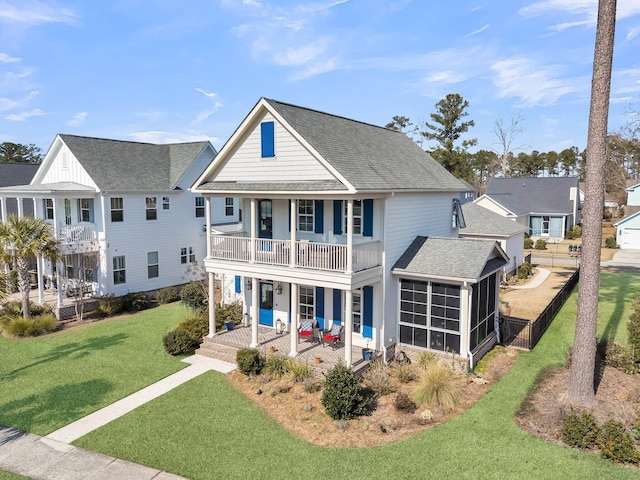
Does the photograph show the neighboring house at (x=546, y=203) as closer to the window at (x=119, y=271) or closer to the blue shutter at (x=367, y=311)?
the blue shutter at (x=367, y=311)

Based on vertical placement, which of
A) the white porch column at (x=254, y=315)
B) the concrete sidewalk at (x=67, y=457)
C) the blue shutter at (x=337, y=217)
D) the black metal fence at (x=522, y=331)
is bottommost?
the concrete sidewalk at (x=67, y=457)

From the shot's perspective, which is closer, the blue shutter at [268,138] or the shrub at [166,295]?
the blue shutter at [268,138]

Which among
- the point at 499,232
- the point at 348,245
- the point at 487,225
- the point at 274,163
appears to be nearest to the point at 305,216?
the point at 274,163

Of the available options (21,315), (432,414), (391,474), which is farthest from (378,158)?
(21,315)

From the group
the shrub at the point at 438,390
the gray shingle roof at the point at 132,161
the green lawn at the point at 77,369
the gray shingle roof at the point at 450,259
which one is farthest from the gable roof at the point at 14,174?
the shrub at the point at 438,390

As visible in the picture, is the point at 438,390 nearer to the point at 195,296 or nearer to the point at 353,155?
the point at 353,155

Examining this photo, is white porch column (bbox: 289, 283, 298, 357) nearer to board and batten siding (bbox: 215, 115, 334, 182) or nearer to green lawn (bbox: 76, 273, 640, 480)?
green lawn (bbox: 76, 273, 640, 480)
